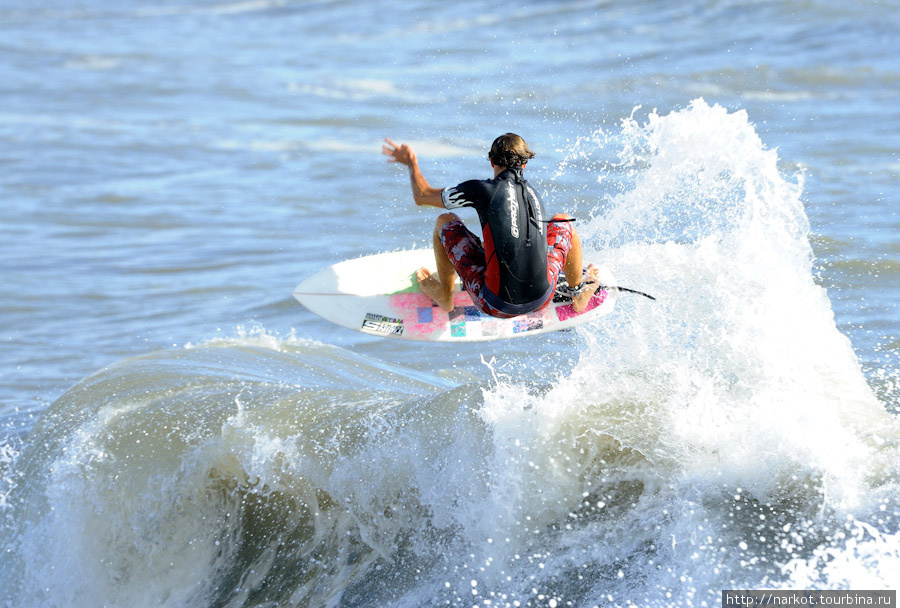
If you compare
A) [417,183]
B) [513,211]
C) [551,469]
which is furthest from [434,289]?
[551,469]

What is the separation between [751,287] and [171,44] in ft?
98.5

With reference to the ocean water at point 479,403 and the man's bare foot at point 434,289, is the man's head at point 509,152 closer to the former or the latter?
the man's bare foot at point 434,289

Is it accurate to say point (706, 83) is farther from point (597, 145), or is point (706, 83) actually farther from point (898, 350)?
point (898, 350)

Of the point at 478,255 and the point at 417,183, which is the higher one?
the point at 417,183

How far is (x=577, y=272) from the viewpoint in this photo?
645 centimetres

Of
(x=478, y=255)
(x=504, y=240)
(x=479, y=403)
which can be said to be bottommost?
(x=479, y=403)

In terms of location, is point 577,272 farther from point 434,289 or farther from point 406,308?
point 406,308

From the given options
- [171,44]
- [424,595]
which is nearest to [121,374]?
[424,595]

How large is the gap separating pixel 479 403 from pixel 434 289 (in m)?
1.09

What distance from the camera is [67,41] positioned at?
34.1 m

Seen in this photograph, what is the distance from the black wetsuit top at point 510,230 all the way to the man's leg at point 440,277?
13.0 inches

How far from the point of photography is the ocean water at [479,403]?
17.4 feet

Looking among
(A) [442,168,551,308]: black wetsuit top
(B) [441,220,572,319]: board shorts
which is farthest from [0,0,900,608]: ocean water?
(A) [442,168,551,308]: black wetsuit top

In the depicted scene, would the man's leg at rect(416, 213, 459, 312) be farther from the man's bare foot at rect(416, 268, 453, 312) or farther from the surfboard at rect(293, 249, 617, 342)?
the surfboard at rect(293, 249, 617, 342)
